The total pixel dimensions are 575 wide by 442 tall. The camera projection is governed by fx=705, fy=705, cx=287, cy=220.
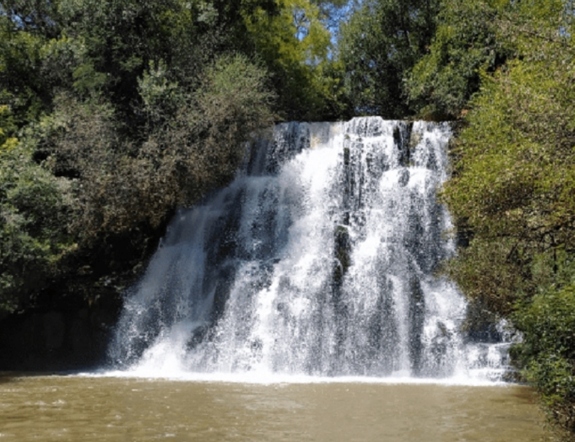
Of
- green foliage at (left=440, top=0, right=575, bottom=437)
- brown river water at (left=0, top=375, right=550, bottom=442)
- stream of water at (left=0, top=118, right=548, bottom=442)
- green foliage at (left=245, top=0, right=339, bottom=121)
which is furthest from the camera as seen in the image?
green foliage at (left=245, top=0, right=339, bottom=121)

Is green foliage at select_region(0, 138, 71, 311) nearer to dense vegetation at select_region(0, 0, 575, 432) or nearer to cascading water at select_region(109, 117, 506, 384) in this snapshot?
dense vegetation at select_region(0, 0, 575, 432)

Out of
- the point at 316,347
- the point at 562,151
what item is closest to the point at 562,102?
the point at 562,151

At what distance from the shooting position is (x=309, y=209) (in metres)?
21.5

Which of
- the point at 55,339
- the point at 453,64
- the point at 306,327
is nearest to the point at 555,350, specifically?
the point at 306,327

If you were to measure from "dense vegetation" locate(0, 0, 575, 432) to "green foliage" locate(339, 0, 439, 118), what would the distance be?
0.08 m

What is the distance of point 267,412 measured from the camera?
1068 centimetres

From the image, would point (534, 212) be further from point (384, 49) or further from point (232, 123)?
point (384, 49)

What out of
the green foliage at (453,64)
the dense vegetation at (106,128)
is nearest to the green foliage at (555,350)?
Answer: the dense vegetation at (106,128)

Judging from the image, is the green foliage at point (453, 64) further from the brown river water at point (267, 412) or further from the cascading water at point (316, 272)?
the brown river water at point (267, 412)

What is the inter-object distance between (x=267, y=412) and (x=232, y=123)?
11872mm

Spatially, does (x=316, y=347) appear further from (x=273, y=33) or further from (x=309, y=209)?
(x=273, y=33)

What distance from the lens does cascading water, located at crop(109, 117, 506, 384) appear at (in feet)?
54.7

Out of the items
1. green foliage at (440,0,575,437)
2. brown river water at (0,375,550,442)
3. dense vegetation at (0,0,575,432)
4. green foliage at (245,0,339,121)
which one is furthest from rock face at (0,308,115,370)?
green foliage at (245,0,339,121)

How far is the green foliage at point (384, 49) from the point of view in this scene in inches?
1225
